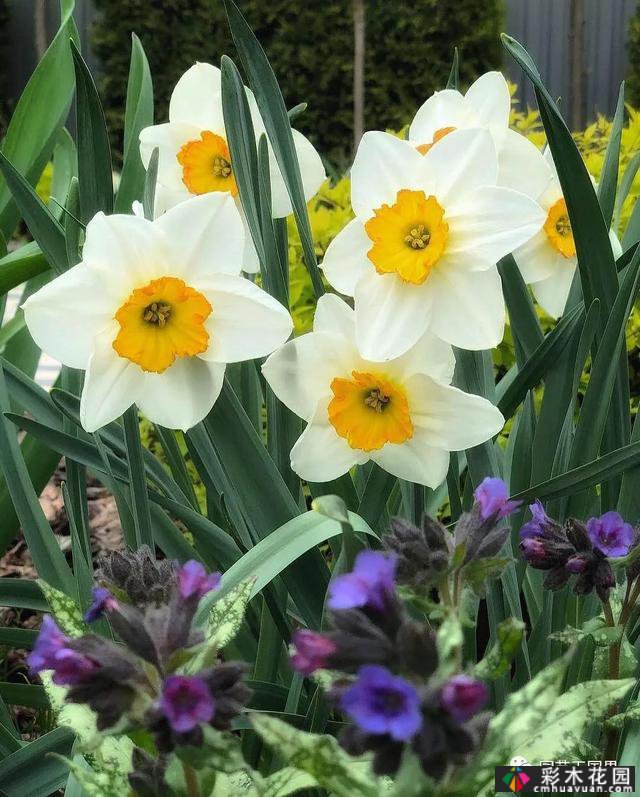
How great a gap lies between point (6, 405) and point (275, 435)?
27cm

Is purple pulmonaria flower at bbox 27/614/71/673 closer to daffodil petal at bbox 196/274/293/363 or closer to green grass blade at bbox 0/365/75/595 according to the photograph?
daffodil petal at bbox 196/274/293/363

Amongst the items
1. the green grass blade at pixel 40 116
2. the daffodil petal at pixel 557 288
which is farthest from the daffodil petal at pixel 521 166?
the green grass blade at pixel 40 116

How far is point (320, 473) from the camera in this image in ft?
2.61

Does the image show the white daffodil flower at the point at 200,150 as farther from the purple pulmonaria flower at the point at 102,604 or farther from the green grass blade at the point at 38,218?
the purple pulmonaria flower at the point at 102,604

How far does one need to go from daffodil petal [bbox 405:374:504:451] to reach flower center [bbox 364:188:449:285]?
9 cm

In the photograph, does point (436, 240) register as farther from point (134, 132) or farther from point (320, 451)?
point (134, 132)

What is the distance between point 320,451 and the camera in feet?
2.60

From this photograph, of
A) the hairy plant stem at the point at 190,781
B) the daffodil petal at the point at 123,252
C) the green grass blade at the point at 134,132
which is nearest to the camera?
the hairy plant stem at the point at 190,781

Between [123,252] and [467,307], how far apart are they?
0.27 m

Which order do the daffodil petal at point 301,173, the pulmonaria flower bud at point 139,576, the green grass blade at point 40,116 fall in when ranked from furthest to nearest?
1. the green grass blade at point 40,116
2. the daffodil petal at point 301,173
3. the pulmonaria flower bud at point 139,576

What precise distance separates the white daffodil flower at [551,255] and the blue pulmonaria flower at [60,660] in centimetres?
60

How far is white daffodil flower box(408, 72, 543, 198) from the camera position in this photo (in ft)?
2.77

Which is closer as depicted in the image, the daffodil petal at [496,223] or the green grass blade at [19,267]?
the daffodil petal at [496,223]

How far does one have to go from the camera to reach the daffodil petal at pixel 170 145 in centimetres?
92
